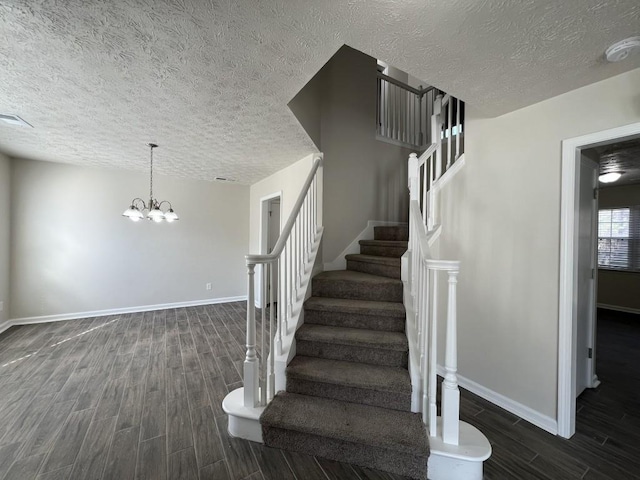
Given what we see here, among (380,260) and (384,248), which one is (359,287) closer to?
(380,260)

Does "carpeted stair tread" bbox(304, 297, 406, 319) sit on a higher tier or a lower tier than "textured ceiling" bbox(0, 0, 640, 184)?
lower

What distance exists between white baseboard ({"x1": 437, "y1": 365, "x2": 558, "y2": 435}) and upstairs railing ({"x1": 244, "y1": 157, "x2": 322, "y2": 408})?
1.76m

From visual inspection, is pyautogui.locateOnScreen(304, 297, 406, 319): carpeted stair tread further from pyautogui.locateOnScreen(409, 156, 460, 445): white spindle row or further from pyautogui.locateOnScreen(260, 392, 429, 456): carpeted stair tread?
pyautogui.locateOnScreen(260, 392, 429, 456): carpeted stair tread

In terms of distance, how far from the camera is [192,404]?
2113 millimetres

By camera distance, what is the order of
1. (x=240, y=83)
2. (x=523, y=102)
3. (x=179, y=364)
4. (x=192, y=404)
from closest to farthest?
(x=240, y=83) → (x=523, y=102) → (x=192, y=404) → (x=179, y=364)

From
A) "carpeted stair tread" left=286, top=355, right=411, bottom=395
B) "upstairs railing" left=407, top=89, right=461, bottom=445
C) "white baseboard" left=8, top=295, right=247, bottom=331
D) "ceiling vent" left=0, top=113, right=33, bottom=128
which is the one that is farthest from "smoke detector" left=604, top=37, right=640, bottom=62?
"white baseboard" left=8, top=295, right=247, bottom=331

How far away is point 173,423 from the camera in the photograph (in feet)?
6.20

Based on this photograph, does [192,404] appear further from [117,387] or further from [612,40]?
[612,40]

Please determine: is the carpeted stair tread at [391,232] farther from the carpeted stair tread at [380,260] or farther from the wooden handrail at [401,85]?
the wooden handrail at [401,85]

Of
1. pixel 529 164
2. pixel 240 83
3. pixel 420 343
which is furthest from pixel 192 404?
pixel 529 164

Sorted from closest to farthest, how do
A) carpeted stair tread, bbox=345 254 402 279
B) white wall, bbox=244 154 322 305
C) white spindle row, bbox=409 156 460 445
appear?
white spindle row, bbox=409 156 460 445
carpeted stair tread, bbox=345 254 402 279
white wall, bbox=244 154 322 305

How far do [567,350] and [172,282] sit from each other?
561 centimetres

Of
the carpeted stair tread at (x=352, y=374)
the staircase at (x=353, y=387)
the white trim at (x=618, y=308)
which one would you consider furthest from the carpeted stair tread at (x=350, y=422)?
the white trim at (x=618, y=308)

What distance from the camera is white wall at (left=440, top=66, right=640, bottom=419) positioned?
5.95ft
